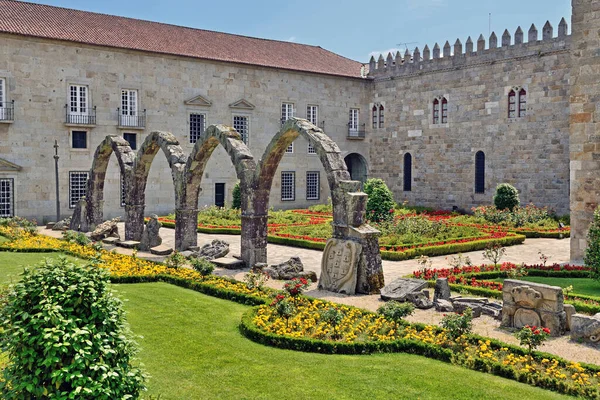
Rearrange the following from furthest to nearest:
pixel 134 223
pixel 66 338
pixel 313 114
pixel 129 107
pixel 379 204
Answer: pixel 313 114 → pixel 129 107 → pixel 379 204 → pixel 134 223 → pixel 66 338

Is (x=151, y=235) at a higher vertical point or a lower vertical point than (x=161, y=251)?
higher

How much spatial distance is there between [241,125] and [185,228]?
1600cm

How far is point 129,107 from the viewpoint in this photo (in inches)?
1214

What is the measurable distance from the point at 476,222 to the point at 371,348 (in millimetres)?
19083

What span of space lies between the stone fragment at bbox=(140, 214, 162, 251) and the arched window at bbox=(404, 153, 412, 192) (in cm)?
1968

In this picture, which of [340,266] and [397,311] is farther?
[340,266]

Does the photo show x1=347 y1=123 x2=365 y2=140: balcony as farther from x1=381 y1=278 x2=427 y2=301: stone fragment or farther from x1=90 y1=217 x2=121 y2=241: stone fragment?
x1=381 y1=278 x2=427 y2=301: stone fragment

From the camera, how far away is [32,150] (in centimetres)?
2819

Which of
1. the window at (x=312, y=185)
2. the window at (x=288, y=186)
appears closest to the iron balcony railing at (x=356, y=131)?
the window at (x=312, y=185)

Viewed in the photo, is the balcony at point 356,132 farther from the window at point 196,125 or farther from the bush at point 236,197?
the window at point 196,125

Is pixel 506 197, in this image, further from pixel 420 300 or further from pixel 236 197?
pixel 420 300

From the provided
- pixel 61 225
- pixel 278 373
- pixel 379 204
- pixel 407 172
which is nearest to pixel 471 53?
pixel 407 172

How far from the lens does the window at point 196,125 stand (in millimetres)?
33156

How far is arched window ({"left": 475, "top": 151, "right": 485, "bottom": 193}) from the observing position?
32031mm
